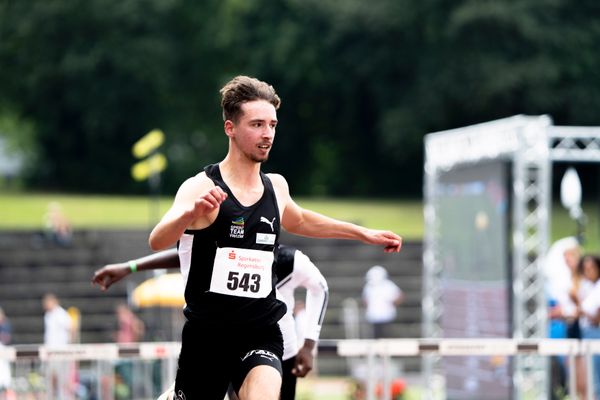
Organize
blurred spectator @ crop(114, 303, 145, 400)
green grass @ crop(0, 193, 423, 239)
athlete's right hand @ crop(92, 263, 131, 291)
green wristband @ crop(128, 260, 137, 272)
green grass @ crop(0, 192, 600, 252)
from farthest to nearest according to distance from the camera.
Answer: green grass @ crop(0, 193, 423, 239), green grass @ crop(0, 192, 600, 252), blurred spectator @ crop(114, 303, 145, 400), green wristband @ crop(128, 260, 137, 272), athlete's right hand @ crop(92, 263, 131, 291)

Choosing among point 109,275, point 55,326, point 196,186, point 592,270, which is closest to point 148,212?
point 55,326

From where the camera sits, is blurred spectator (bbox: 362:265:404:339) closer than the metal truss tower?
No

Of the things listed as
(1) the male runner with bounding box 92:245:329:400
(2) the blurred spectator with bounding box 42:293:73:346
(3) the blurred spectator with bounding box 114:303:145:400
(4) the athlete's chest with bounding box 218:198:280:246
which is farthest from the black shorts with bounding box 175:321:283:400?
(2) the blurred spectator with bounding box 42:293:73:346

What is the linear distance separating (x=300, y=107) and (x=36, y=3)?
12408mm

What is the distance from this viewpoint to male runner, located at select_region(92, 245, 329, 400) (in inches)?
337

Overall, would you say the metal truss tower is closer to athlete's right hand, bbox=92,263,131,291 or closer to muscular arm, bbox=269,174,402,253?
athlete's right hand, bbox=92,263,131,291

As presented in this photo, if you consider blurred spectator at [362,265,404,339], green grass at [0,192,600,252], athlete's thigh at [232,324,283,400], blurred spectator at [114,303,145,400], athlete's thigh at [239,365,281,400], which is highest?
green grass at [0,192,600,252]

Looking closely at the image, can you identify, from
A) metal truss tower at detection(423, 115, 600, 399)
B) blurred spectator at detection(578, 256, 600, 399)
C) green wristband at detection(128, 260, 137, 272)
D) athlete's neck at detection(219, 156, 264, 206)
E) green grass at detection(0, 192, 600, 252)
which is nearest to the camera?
athlete's neck at detection(219, 156, 264, 206)

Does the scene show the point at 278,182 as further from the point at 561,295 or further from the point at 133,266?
the point at 561,295

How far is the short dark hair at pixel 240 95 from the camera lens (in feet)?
23.4

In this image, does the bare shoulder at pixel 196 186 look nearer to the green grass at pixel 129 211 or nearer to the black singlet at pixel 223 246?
the black singlet at pixel 223 246

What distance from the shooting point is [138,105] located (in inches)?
2395

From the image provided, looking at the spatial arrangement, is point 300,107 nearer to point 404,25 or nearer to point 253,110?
point 404,25

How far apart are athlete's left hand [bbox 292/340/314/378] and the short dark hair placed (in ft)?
6.60
